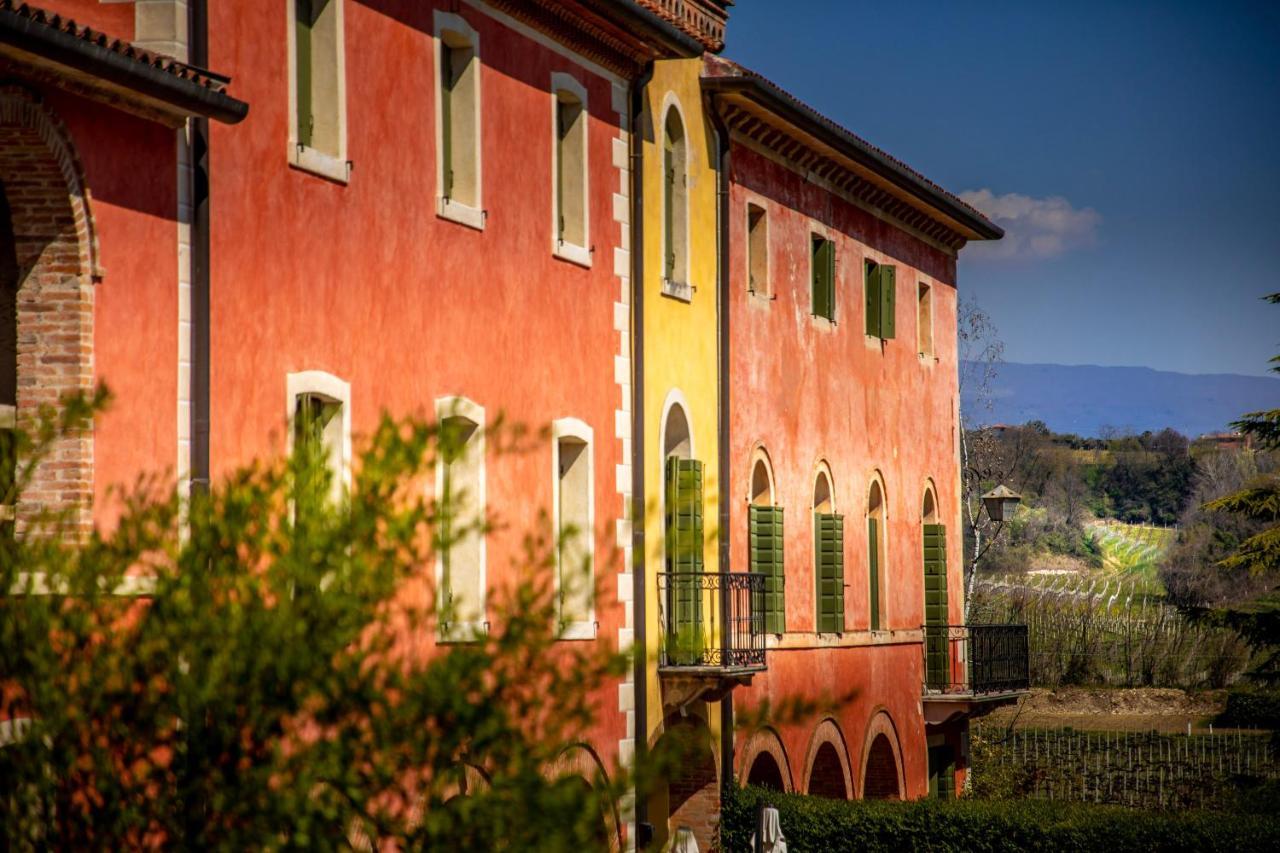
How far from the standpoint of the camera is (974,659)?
3556 cm

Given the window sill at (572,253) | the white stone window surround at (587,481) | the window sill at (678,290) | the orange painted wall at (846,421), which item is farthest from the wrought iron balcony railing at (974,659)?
the window sill at (572,253)

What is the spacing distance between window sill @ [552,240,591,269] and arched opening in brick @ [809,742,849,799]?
11.1 meters

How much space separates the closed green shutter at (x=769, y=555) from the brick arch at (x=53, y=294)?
14.2 m

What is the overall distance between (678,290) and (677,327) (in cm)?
41

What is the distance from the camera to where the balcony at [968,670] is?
35.1 m

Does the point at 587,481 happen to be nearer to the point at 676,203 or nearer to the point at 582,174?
the point at 582,174

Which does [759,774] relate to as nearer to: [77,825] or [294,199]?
[294,199]

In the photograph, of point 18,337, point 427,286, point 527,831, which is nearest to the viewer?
point 527,831

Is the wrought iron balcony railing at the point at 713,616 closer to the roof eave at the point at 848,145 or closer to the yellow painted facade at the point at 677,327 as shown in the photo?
the yellow painted facade at the point at 677,327

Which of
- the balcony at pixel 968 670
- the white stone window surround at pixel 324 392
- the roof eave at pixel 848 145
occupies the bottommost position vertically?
the balcony at pixel 968 670

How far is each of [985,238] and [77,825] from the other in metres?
29.8

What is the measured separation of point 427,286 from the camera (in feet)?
61.7

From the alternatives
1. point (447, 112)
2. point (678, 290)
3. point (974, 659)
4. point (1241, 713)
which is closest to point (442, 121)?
point (447, 112)

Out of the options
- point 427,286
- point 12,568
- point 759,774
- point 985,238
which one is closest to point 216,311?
point 427,286
